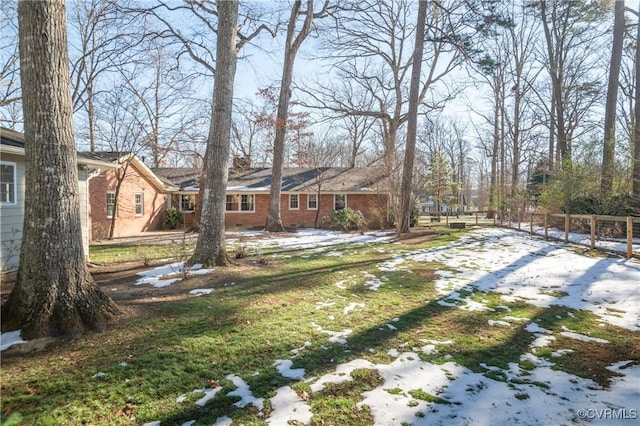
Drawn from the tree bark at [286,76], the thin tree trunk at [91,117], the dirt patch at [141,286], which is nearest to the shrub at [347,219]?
the tree bark at [286,76]

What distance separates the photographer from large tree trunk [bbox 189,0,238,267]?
7.19 m

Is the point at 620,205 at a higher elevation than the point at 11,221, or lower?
higher

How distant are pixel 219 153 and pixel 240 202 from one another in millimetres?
13756

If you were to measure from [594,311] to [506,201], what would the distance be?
1737 centimetres

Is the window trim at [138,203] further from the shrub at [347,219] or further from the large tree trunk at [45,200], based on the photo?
the large tree trunk at [45,200]

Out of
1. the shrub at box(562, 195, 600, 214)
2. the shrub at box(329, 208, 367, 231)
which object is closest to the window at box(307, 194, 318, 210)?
the shrub at box(329, 208, 367, 231)

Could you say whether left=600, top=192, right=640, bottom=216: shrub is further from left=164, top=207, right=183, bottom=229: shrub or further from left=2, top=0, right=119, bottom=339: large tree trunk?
left=164, top=207, right=183, bottom=229: shrub

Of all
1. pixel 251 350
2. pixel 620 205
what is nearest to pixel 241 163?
pixel 620 205

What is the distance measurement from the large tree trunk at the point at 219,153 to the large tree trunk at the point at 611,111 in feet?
45.8

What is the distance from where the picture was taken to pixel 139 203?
57.3 feet

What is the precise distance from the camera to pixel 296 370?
10.3 feet

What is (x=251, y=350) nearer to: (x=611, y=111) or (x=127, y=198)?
(x=127, y=198)

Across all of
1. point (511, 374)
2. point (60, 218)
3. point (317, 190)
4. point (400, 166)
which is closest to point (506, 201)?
point (400, 166)

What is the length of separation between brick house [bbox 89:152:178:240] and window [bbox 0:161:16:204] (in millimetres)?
6293
